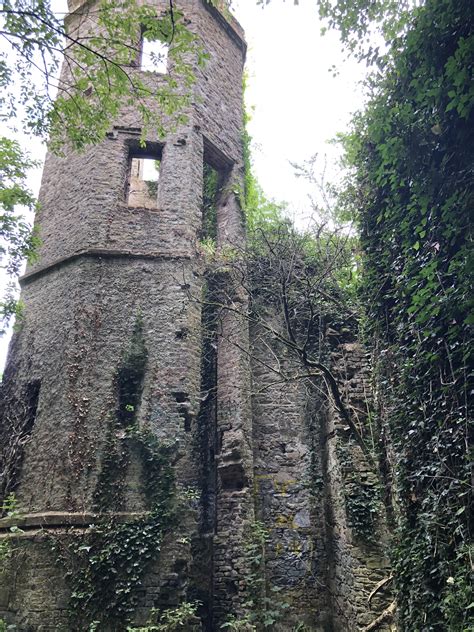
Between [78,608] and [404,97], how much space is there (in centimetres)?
793

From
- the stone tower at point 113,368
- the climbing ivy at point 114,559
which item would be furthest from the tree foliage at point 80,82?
the climbing ivy at point 114,559

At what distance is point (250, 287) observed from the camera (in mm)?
10805

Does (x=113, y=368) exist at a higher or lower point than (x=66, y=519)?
higher

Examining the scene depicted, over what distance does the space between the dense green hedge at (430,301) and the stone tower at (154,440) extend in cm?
298

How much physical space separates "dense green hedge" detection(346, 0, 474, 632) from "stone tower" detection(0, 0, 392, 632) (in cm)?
298

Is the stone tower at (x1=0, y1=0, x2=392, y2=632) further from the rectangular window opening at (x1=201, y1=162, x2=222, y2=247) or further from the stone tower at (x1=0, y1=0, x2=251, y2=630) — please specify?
the rectangular window opening at (x1=201, y1=162, x2=222, y2=247)

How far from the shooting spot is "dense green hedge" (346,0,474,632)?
412 cm

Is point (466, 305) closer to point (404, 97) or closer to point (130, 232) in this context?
point (404, 97)

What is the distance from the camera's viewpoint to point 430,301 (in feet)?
15.9

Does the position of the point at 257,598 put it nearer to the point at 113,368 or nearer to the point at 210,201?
the point at 113,368

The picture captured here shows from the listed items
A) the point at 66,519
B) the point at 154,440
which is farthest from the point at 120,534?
the point at 154,440

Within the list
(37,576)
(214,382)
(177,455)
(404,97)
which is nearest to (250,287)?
(214,382)

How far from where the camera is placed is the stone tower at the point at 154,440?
738cm

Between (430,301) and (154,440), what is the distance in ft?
17.2
